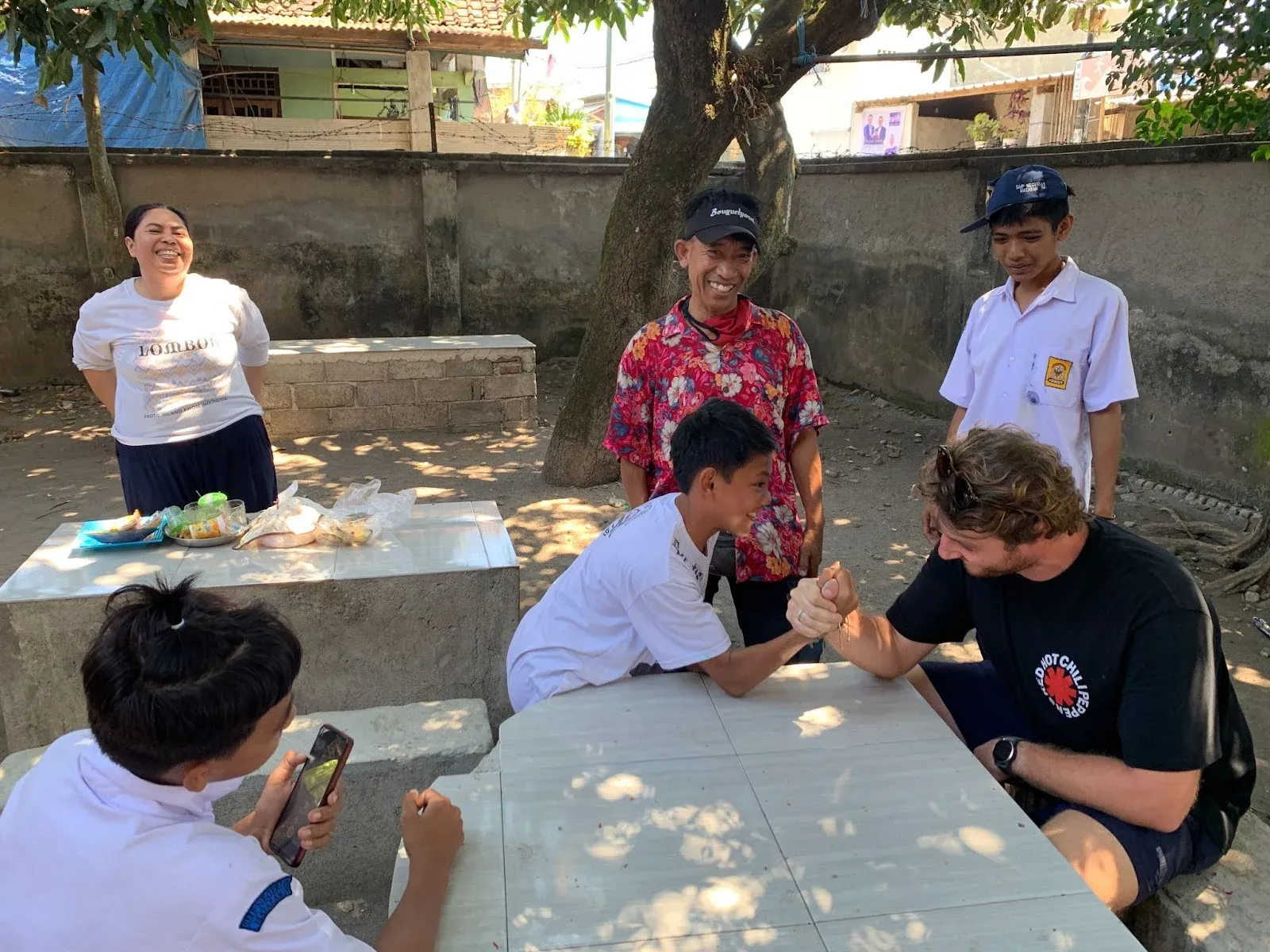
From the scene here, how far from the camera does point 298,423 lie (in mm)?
7129

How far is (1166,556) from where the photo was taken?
6.01ft

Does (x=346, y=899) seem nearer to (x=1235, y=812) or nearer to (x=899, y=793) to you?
(x=899, y=793)

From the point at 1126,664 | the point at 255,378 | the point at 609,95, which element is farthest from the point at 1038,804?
the point at 609,95

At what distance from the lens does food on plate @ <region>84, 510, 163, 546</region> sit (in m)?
3.04

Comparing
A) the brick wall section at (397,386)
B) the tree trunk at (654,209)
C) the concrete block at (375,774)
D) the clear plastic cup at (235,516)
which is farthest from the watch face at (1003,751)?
the brick wall section at (397,386)

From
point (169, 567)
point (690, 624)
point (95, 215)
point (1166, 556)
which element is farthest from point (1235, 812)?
point (95, 215)

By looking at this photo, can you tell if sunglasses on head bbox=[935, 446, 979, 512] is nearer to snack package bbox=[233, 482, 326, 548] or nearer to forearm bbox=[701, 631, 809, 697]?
forearm bbox=[701, 631, 809, 697]

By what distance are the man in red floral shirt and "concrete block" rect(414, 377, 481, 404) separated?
473cm

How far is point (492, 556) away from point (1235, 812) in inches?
84.1

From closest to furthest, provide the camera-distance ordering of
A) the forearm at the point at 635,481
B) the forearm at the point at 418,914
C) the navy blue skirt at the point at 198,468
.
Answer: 1. the forearm at the point at 418,914
2. the forearm at the point at 635,481
3. the navy blue skirt at the point at 198,468

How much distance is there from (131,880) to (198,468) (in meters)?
2.46

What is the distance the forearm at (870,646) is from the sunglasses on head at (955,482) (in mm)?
482

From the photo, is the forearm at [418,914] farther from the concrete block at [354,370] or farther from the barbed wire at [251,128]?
the barbed wire at [251,128]

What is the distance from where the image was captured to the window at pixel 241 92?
12797 mm
